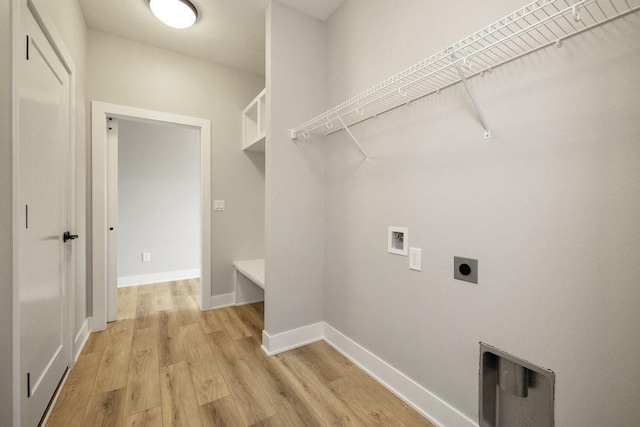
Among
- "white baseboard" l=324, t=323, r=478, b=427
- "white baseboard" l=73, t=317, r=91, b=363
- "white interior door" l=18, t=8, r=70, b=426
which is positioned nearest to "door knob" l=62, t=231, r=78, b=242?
"white interior door" l=18, t=8, r=70, b=426

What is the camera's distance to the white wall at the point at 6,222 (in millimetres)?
972

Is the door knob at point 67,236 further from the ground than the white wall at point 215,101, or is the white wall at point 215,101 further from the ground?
the white wall at point 215,101

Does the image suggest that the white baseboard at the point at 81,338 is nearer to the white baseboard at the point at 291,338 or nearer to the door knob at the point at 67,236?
the door knob at the point at 67,236

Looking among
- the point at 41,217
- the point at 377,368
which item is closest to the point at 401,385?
the point at 377,368

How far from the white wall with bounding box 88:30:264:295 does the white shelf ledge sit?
0.37 ft

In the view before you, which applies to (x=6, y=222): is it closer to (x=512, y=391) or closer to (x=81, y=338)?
(x=81, y=338)

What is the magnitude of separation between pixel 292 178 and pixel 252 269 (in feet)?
3.73

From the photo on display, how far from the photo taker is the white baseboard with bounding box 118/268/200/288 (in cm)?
359

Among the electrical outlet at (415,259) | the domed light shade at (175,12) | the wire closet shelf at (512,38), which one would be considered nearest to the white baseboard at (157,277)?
the domed light shade at (175,12)

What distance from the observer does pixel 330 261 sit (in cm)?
214

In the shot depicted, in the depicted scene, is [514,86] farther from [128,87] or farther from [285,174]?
[128,87]

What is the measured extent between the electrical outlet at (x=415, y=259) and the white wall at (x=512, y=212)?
3 centimetres

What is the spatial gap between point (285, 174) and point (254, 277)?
1.00 meters

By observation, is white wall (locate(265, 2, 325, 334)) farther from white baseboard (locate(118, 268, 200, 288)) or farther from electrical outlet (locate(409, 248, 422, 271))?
white baseboard (locate(118, 268, 200, 288))
